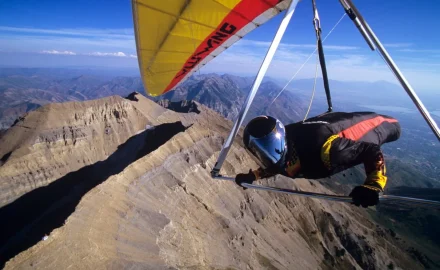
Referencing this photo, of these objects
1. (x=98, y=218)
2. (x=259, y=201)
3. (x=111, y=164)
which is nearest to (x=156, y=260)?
(x=98, y=218)

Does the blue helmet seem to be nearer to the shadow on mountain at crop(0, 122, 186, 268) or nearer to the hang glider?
the hang glider

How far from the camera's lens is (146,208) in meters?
23.7

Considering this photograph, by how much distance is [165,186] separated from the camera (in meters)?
27.3

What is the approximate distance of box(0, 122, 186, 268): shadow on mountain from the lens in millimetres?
29328

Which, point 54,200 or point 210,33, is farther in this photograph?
point 54,200

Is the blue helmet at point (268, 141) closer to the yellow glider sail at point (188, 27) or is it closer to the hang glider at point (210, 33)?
the hang glider at point (210, 33)

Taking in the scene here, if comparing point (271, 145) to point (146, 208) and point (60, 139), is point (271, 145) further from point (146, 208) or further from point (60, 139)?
point (60, 139)

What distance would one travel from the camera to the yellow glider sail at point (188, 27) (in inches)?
175

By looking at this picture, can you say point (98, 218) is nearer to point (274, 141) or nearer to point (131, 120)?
point (274, 141)

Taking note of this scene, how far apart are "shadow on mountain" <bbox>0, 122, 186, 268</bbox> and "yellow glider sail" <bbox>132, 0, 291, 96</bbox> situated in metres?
23.3

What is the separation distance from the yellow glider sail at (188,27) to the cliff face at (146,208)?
14351 millimetres

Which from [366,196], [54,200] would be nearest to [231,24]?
[366,196]

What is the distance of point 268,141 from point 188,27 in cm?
270

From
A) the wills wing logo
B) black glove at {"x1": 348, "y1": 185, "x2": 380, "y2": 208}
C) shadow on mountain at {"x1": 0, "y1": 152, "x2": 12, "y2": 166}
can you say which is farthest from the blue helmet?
shadow on mountain at {"x1": 0, "y1": 152, "x2": 12, "y2": 166}
